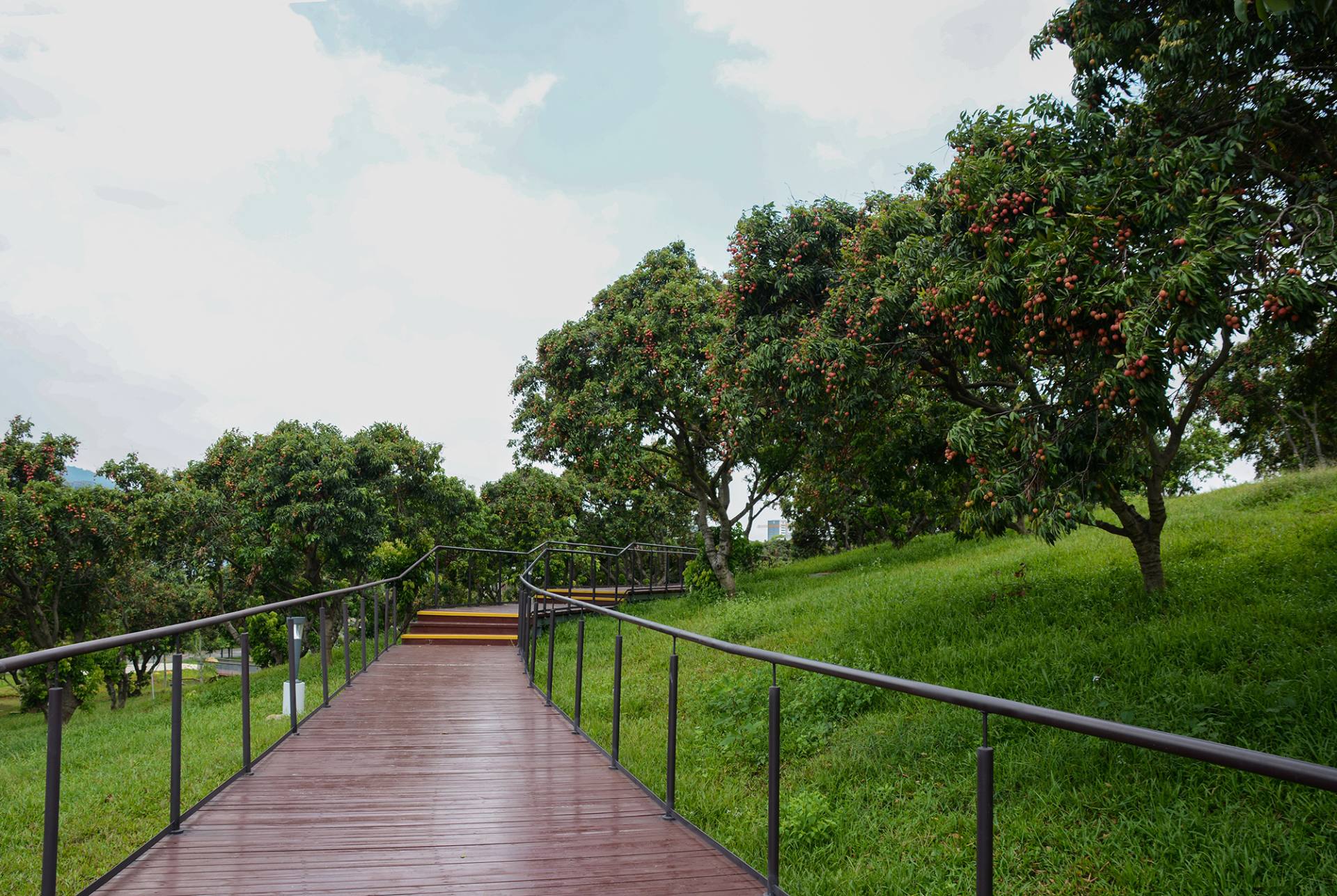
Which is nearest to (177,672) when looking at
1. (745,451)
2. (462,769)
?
(462,769)

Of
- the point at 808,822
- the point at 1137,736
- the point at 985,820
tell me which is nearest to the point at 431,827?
the point at 808,822

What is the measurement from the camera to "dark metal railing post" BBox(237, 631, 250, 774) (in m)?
4.39

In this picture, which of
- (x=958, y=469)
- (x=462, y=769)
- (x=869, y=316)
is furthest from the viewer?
(x=958, y=469)

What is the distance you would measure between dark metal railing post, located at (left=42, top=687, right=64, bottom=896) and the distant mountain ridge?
1571 cm

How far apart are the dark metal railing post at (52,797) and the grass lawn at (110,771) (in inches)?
3.6

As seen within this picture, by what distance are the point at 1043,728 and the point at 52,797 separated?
5185 millimetres

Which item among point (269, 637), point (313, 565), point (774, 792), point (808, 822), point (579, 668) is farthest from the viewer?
point (269, 637)

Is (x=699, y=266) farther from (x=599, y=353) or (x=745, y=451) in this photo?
(x=745, y=451)

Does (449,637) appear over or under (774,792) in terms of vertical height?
under

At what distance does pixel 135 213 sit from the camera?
12.8 metres

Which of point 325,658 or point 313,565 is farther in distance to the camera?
point 313,565

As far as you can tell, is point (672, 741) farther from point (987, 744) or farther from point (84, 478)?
point (84, 478)

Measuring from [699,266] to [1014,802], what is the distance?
13.5 m

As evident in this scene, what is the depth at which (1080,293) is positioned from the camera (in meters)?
4.78
